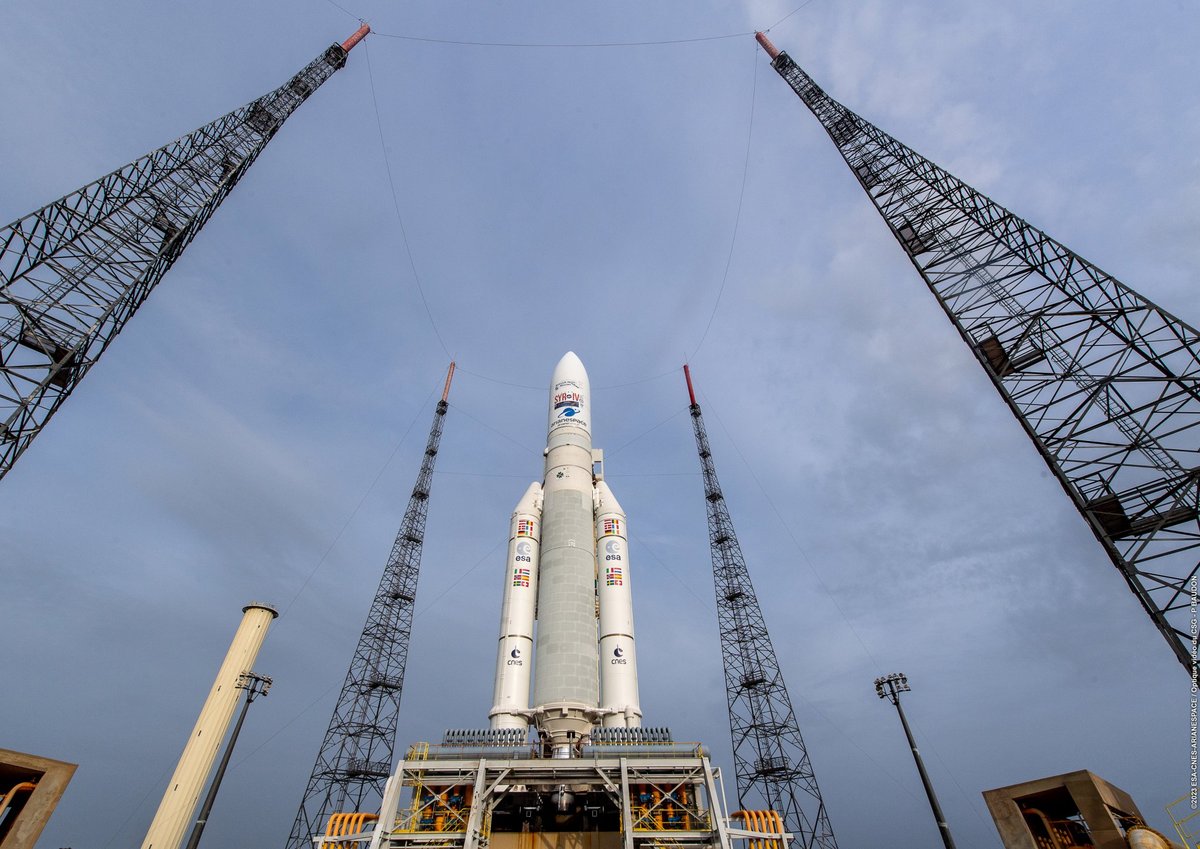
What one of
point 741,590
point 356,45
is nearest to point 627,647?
point 741,590

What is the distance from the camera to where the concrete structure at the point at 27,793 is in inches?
617

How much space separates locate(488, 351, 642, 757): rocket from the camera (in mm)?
26422

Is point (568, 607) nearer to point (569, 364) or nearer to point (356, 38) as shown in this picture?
point (569, 364)


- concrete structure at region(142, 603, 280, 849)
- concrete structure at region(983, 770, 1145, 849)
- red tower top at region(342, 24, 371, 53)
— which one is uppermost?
red tower top at region(342, 24, 371, 53)

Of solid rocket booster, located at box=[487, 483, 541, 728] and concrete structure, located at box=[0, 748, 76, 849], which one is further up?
solid rocket booster, located at box=[487, 483, 541, 728]

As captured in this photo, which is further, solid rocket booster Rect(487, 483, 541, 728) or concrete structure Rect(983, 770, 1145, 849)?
solid rocket booster Rect(487, 483, 541, 728)

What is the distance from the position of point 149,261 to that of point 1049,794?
43.9m

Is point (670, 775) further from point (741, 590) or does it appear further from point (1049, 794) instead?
point (741, 590)

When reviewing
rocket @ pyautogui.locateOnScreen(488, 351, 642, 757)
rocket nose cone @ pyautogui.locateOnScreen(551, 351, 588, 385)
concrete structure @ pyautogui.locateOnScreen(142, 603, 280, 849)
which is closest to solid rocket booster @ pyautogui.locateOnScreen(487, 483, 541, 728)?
rocket @ pyautogui.locateOnScreen(488, 351, 642, 757)

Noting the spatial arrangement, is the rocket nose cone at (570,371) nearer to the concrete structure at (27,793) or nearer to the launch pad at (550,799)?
the launch pad at (550,799)

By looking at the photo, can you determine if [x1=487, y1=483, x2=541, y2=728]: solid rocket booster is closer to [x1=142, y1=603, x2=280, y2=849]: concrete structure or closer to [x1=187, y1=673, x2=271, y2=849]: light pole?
[x1=187, y1=673, x2=271, y2=849]: light pole

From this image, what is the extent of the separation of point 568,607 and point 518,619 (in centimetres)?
283

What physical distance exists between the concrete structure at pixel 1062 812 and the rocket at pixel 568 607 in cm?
1348

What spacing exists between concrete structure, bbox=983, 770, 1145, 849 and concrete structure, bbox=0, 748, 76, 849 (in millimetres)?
27382
